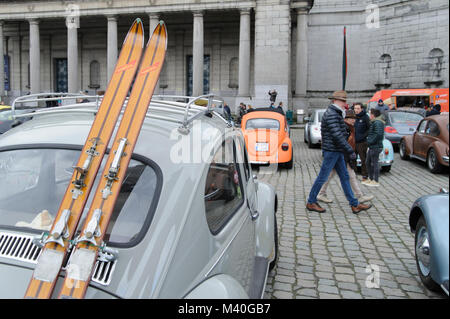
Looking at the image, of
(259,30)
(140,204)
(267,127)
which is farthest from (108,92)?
(259,30)

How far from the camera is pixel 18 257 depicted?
6.55 ft

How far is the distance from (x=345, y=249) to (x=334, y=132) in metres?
2.15

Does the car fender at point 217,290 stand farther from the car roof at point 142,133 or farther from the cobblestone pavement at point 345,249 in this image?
the cobblestone pavement at point 345,249

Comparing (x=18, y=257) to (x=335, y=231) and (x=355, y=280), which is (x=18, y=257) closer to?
(x=355, y=280)

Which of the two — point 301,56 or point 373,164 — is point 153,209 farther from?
point 301,56

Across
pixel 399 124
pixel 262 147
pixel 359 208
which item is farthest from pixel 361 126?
pixel 399 124

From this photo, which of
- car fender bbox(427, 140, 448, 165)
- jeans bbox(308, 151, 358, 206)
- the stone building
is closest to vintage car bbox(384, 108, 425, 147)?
car fender bbox(427, 140, 448, 165)

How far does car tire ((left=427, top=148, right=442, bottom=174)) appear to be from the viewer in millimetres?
11227

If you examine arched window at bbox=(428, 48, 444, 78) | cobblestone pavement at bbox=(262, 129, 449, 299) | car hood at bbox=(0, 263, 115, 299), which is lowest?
cobblestone pavement at bbox=(262, 129, 449, 299)

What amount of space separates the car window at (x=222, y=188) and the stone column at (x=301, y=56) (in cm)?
3312

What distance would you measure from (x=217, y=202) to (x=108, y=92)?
0.93 metres

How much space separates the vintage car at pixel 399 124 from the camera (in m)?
15.6

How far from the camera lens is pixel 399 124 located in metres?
16.0

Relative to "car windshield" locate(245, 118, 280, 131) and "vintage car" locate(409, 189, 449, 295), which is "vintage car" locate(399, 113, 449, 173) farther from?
"vintage car" locate(409, 189, 449, 295)
